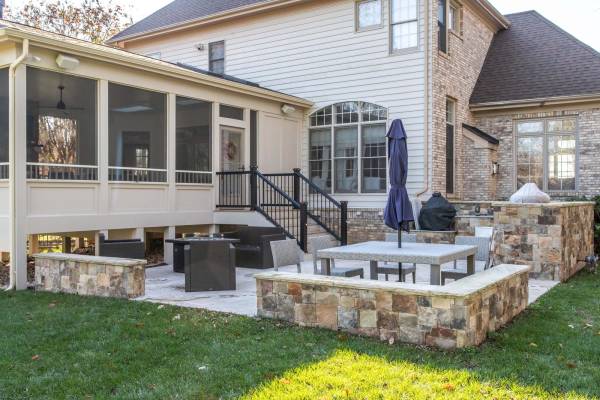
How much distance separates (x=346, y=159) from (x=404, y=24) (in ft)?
11.1

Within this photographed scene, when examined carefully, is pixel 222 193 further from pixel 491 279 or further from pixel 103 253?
pixel 491 279

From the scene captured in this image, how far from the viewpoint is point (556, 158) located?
533 inches

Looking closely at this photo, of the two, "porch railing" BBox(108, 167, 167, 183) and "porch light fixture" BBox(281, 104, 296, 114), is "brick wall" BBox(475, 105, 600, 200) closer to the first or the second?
"porch light fixture" BBox(281, 104, 296, 114)

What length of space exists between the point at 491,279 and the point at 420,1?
895 cm

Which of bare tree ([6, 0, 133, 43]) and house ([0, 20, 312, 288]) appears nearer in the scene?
house ([0, 20, 312, 288])

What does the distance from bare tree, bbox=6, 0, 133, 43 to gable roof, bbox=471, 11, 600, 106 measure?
16.3 meters

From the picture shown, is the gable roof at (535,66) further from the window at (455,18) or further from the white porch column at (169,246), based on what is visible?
the white porch column at (169,246)

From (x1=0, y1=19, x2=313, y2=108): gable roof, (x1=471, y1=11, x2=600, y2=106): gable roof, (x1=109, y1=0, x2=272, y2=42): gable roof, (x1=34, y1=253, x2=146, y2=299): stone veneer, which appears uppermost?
(x1=109, y1=0, x2=272, y2=42): gable roof

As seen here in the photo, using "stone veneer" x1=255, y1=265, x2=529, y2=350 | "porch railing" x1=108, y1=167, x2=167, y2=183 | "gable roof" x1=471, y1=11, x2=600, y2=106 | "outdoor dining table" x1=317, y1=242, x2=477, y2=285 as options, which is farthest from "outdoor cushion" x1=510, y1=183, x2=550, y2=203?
"porch railing" x1=108, y1=167, x2=167, y2=183

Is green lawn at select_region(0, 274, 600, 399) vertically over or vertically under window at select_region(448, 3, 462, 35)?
under

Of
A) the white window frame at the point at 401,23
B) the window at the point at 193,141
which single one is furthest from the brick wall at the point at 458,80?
the window at the point at 193,141

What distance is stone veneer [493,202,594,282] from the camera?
8438 mm

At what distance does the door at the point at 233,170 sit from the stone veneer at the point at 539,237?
5.11 m

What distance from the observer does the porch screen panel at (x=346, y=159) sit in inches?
532
